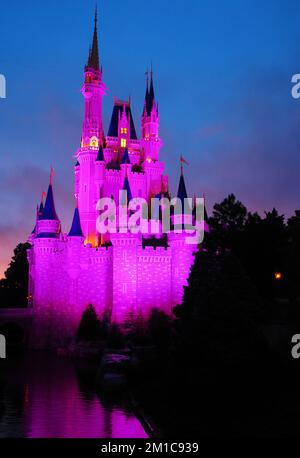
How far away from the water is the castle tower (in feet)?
71.3

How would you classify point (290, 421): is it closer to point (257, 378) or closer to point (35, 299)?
point (257, 378)

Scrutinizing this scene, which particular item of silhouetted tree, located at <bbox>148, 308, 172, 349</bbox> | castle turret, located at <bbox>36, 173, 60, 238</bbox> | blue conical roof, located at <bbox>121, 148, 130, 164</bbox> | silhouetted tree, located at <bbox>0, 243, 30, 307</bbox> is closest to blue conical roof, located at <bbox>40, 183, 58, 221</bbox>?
castle turret, located at <bbox>36, 173, 60, 238</bbox>

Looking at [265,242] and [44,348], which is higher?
[265,242]

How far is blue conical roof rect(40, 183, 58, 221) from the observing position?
4984 centimetres

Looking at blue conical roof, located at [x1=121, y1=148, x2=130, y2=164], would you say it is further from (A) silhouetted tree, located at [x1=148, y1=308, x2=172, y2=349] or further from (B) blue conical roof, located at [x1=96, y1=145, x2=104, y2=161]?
(A) silhouetted tree, located at [x1=148, y1=308, x2=172, y2=349]

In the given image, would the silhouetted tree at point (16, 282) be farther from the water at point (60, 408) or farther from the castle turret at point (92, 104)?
the water at point (60, 408)

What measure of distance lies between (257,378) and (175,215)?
80.4 ft

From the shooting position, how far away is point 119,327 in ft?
139

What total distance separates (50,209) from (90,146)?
362 inches

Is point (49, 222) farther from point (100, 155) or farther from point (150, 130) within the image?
point (150, 130)

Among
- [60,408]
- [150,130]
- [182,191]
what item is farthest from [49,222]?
[60,408]

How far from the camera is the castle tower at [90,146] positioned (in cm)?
5497

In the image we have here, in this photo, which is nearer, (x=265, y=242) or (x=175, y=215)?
(x=265, y=242)
